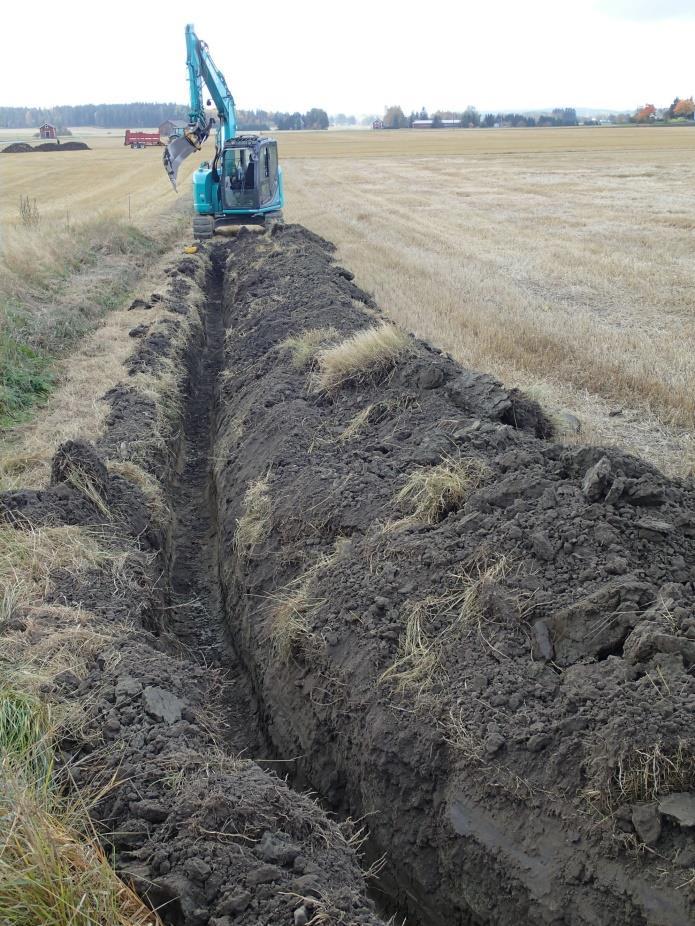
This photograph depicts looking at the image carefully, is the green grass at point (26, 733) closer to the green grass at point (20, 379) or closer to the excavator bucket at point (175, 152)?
the green grass at point (20, 379)

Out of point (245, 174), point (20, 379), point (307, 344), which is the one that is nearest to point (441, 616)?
point (307, 344)

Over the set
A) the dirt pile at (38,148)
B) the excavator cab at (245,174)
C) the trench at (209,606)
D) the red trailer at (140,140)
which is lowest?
the trench at (209,606)

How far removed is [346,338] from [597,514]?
14.4 feet

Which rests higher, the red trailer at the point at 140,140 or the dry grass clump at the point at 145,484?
the red trailer at the point at 140,140

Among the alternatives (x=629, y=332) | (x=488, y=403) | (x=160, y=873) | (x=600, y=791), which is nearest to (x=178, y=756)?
(x=160, y=873)

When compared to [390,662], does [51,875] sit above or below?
above

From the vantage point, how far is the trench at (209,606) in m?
3.98

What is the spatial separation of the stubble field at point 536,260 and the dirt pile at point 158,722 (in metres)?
3.62

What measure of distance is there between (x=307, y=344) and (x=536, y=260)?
859 centimetres

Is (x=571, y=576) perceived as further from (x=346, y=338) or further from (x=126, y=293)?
(x=126, y=293)

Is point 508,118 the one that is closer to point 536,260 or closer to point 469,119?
point 469,119

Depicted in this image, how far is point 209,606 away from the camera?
6160 millimetres

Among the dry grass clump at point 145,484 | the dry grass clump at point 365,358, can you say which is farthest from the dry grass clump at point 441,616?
the dry grass clump at point 365,358

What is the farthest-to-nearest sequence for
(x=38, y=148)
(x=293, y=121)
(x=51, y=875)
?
(x=293, y=121) → (x=38, y=148) → (x=51, y=875)
